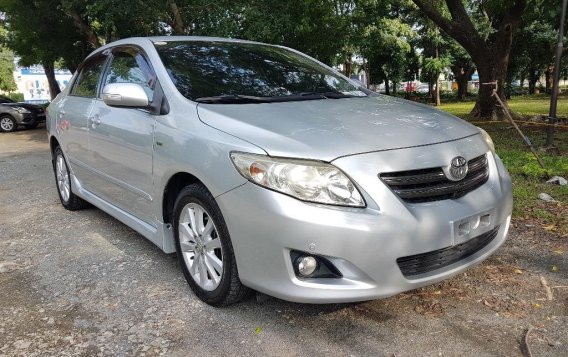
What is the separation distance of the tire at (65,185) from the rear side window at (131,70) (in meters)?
1.46

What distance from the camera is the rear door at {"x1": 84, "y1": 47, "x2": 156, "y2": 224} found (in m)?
3.31

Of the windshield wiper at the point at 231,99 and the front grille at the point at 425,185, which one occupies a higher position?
the windshield wiper at the point at 231,99

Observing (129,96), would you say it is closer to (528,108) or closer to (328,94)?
(328,94)

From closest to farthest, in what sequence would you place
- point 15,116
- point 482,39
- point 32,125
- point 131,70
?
point 131,70 → point 482,39 → point 15,116 → point 32,125

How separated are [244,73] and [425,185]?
1664 mm

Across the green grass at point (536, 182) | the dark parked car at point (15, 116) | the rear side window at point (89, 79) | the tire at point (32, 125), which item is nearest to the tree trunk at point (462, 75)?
the tire at point (32, 125)

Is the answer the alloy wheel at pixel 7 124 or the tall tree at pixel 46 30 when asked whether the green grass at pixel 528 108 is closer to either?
the tall tree at pixel 46 30

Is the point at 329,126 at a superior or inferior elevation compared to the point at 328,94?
inferior

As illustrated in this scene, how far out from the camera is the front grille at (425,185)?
96.3 inches

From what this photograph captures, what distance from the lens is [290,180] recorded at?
7.85ft

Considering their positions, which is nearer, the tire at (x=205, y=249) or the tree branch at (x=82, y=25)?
the tire at (x=205, y=249)

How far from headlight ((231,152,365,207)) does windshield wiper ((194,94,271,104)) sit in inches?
32.3

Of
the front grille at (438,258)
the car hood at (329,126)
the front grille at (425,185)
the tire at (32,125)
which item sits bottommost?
the tire at (32,125)

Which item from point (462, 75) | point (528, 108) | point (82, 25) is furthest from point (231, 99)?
point (462, 75)
